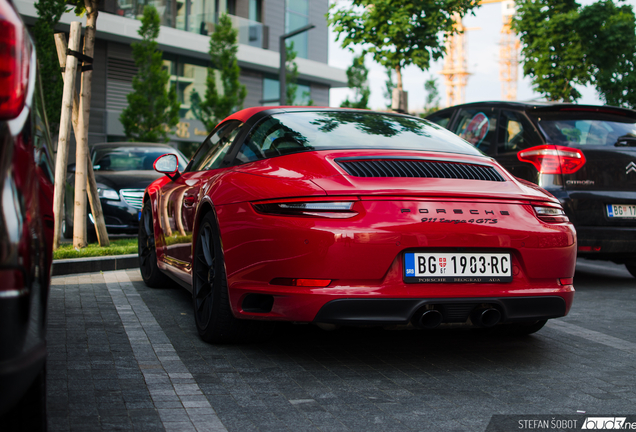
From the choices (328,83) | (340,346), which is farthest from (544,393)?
(328,83)

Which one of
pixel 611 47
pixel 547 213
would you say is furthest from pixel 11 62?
pixel 611 47

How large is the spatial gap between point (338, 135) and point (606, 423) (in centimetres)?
208

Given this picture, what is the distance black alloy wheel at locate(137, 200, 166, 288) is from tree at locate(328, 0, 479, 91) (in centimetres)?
1016

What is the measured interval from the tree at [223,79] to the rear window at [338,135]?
68.1 feet

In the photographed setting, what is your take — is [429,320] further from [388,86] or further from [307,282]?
[388,86]

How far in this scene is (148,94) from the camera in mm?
22609

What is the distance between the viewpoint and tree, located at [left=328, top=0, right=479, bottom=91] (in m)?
15.4

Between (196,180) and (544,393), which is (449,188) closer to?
(544,393)

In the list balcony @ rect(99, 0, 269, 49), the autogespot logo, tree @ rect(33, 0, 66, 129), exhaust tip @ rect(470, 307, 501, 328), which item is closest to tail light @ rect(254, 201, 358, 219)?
exhaust tip @ rect(470, 307, 501, 328)

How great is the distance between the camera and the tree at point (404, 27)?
1541cm

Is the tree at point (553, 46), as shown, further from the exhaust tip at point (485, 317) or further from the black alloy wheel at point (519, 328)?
the exhaust tip at point (485, 317)

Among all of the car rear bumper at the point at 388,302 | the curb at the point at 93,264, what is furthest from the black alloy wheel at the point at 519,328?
the curb at the point at 93,264

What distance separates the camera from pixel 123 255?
8039 millimetres

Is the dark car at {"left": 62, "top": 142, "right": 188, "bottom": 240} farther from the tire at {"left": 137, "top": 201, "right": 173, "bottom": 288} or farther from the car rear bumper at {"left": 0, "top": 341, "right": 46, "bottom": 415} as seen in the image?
the car rear bumper at {"left": 0, "top": 341, "right": 46, "bottom": 415}
